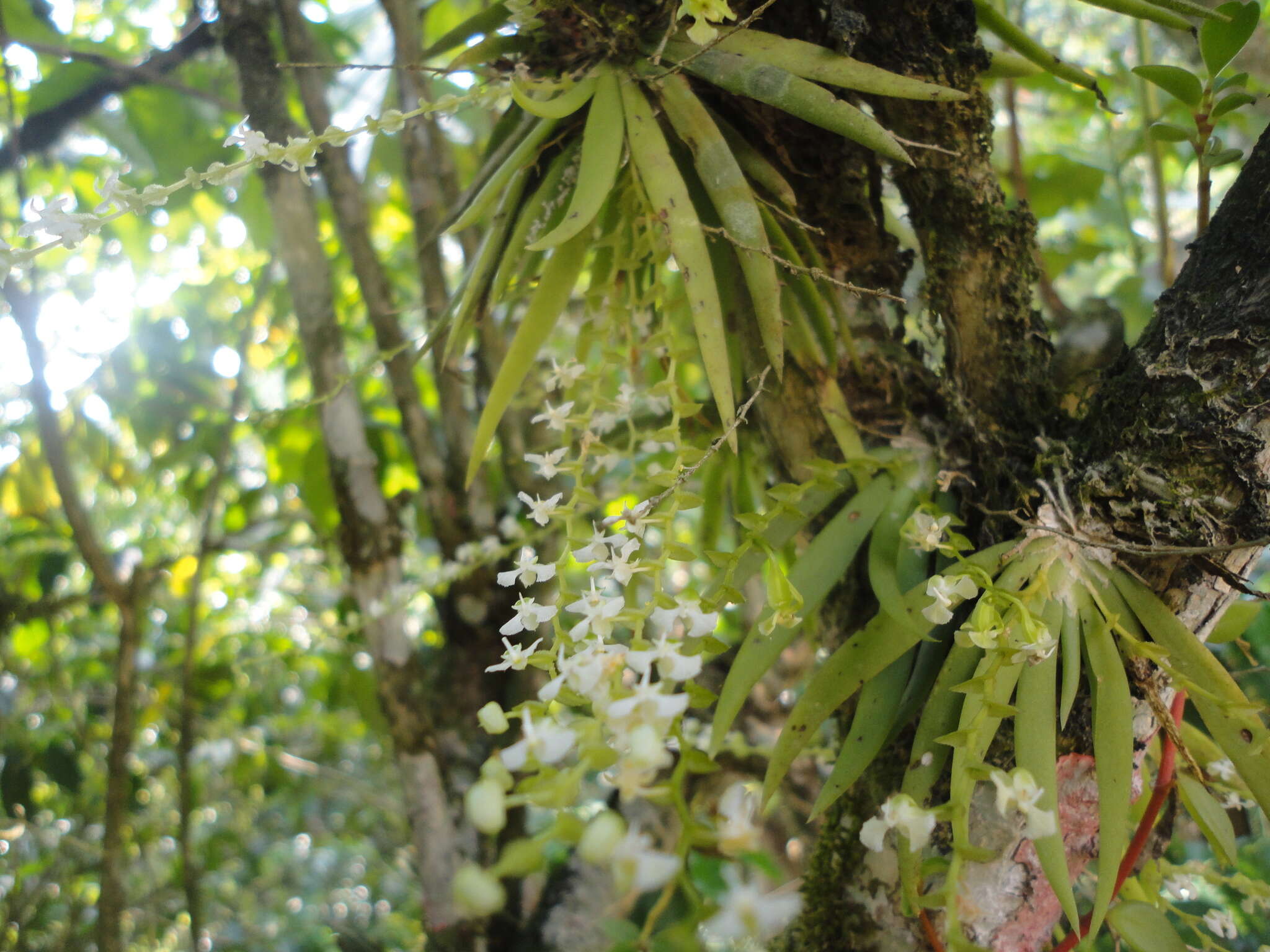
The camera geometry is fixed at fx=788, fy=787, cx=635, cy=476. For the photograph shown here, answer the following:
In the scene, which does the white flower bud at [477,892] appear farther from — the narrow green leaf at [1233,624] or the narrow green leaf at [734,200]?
the narrow green leaf at [1233,624]

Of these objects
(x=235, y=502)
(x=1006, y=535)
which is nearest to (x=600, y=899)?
(x=1006, y=535)

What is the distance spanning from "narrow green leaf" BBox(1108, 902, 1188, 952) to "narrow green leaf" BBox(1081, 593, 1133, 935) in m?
0.04

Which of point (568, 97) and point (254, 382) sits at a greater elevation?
point (254, 382)

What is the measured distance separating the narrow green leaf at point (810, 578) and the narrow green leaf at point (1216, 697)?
0.52 feet

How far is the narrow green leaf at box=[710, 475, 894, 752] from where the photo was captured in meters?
0.46

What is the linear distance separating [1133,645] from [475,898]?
0.37 metres

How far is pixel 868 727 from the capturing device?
473mm

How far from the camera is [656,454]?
0.86 meters

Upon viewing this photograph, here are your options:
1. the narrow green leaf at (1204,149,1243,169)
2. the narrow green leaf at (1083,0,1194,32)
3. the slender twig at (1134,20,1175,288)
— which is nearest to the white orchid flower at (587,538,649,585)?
the narrow green leaf at (1083,0,1194,32)

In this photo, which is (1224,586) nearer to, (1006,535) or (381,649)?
(1006,535)

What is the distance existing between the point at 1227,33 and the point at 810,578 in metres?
0.47

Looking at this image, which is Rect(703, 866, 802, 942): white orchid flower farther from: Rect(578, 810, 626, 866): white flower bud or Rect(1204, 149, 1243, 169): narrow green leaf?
Rect(1204, 149, 1243, 169): narrow green leaf

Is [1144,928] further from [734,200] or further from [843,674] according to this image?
[734,200]

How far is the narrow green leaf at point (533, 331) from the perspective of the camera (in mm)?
540
